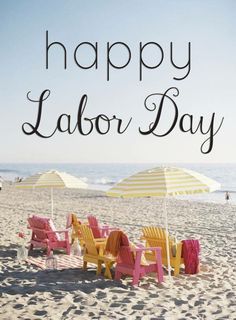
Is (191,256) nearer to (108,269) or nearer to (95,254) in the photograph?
(108,269)

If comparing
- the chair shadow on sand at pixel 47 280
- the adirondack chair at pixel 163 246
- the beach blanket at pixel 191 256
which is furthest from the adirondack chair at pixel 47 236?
the beach blanket at pixel 191 256

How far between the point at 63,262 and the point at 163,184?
304 cm

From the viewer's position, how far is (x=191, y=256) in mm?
7996

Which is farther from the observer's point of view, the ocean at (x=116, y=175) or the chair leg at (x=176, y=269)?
the ocean at (x=116, y=175)

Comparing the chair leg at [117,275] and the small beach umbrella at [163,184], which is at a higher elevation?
the small beach umbrella at [163,184]

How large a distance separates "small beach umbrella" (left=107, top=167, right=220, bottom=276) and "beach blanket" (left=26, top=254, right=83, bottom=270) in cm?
199

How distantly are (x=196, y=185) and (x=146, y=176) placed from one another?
80cm

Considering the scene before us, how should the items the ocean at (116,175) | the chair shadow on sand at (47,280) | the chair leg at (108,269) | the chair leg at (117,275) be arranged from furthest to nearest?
the ocean at (116,175) < the chair leg at (108,269) < the chair leg at (117,275) < the chair shadow on sand at (47,280)

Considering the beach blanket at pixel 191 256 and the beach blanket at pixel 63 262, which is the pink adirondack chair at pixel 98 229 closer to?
the beach blanket at pixel 63 262

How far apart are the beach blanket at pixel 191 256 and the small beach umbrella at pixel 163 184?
524 mm

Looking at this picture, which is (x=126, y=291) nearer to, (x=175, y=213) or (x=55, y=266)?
(x=55, y=266)

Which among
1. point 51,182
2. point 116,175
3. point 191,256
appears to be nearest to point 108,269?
point 191,256

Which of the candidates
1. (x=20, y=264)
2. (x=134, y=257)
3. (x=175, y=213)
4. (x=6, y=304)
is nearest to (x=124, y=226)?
(x=175, y=213)

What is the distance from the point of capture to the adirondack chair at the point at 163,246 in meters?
7.96
